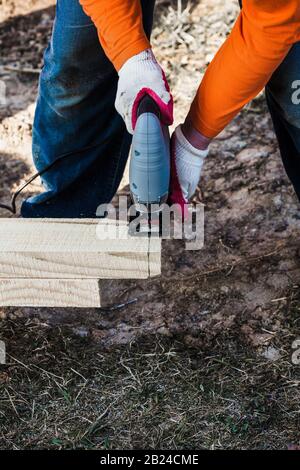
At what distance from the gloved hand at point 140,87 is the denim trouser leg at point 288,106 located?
14.4 inches

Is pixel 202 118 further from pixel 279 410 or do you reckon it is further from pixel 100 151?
pixel 279 410

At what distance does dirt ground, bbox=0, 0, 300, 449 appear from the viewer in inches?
81.8

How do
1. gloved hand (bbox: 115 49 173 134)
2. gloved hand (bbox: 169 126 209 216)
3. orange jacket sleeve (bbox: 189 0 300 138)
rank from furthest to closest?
gloved hand (bbox: 169 126 209 216)
gloved hand (bbox: 115 49 173 134)
orange jacket sleeve (bbox: 189 0 300 138)

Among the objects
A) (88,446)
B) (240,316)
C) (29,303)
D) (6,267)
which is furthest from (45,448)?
(240,316)

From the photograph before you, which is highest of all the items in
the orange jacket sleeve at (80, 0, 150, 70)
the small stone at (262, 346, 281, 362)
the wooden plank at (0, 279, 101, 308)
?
the orange jacket sleeve at (80, 0, 150, 70)

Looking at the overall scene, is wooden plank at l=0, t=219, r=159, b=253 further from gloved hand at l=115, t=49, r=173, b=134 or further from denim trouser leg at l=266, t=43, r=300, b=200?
denim trouser leg at l=266, t=43, r=300, b=200

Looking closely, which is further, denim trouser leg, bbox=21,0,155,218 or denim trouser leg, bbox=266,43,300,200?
denim trouser leg, bbox=21,0,155,218

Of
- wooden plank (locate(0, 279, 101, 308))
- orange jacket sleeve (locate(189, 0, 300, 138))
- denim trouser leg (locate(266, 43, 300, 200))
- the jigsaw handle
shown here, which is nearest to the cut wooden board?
wooden plank (locate(0, 279, 101, 308))

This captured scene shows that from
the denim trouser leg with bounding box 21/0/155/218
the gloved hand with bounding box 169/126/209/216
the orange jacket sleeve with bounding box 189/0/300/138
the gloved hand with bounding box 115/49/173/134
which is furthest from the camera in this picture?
the denim trouser leg with bounding box 21/0/155/218

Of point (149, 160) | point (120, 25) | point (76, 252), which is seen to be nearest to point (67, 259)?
point (76, 252)

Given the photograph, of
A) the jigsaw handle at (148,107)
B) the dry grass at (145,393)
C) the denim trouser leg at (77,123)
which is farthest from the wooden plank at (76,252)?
the denim trouser leg at (77,123)

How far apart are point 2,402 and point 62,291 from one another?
0.56 metres

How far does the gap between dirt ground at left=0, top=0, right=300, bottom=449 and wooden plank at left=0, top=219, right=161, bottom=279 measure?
0.56 m

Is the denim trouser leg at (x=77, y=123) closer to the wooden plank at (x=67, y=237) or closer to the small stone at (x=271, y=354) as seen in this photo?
the wooden plank at (x=67, y=237)
